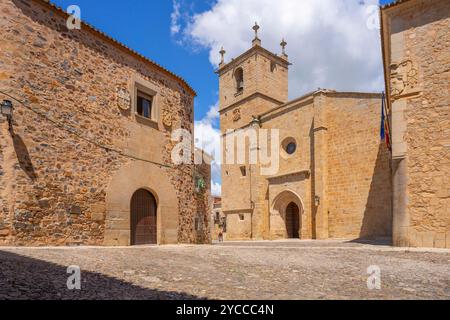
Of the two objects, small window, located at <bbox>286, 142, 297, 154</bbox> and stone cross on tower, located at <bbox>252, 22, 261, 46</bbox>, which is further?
stone cross on tower, located at <bbox>252, 22, 261, 46</bbox>

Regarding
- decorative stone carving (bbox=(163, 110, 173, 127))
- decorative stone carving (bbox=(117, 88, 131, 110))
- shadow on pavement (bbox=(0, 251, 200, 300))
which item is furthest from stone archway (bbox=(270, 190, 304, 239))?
shadow on pavement (bbox=(0, 251, 200, 300))

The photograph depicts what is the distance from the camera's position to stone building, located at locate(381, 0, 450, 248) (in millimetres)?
9344

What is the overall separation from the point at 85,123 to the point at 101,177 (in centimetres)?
144

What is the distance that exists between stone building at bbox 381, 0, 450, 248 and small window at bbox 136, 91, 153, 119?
285 inches

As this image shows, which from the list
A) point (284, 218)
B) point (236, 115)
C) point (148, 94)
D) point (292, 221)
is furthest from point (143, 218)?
point (236, 115)

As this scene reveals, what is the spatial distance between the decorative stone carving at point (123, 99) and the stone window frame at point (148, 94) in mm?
141

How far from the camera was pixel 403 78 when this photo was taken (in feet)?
33.6

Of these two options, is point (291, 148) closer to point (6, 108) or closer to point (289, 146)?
point (289, 146)

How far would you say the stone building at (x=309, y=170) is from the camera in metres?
17.8

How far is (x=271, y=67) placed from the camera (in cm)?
2928

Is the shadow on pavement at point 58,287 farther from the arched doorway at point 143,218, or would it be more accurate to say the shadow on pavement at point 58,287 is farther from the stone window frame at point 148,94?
the stone window frame at point 148,94

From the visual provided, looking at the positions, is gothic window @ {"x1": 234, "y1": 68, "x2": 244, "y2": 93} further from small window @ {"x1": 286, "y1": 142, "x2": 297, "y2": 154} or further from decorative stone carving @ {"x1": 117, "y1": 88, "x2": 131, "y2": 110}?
decorative stone carving @ {"x1": 117, "y1": 88, "x2": 131, "y2": 110}

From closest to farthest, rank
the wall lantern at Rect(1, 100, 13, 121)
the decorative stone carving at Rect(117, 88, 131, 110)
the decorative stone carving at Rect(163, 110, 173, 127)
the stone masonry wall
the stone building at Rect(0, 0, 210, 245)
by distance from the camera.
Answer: the wall lantern at Rect(1, 100, 13, 121) < the stone building at Rect(0, 0, 210, 245) < the decorative stone carving at Rect(117, 88, 131, 110) < the decorative stone carving at Rect(163, 110, 173, 127) < the stone masonry wall

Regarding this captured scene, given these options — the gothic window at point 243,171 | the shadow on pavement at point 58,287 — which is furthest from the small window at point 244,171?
the shadow on pavement at point 58,287
